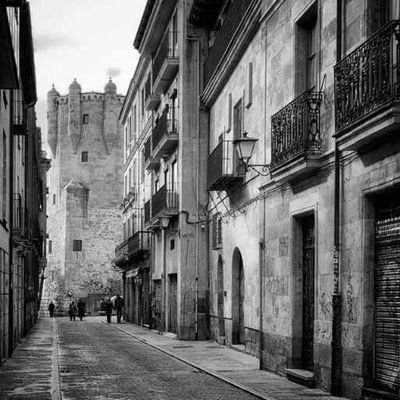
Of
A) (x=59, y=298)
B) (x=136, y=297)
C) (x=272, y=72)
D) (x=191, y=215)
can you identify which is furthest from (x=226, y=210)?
(x=59, y=298)

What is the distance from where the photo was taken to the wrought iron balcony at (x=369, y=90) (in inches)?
416

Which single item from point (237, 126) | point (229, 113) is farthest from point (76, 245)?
point (237, 126)

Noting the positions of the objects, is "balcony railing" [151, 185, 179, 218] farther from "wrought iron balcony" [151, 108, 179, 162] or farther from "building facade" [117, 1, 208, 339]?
"wrought iron balcony" [151, 108, 179, 162]

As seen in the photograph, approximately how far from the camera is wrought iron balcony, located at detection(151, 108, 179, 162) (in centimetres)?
2989

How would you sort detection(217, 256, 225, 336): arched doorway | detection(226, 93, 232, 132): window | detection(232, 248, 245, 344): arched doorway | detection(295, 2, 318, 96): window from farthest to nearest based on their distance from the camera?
detection(217, 256, 225, 336): arched doorway < detection(226, 93, 232, 132): window < detection(232, 248, 245, 344): arched doorway < detection(295, 2, 318, 96): window

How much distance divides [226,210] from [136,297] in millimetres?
23246

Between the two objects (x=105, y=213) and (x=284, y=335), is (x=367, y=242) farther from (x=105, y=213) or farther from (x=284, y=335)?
(x=105, y=213)

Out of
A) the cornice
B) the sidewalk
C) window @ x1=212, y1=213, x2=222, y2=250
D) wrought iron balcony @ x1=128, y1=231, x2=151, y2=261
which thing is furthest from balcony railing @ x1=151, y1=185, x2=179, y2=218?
wrought iron balcony @ x1=128, y1=231, x2=151, y2=261

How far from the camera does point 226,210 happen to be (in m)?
24.2

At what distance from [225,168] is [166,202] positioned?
7.79m

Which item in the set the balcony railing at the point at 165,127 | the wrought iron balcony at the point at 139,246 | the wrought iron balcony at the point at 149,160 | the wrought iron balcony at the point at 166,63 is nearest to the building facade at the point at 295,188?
the balcony railing at the point at 165,127

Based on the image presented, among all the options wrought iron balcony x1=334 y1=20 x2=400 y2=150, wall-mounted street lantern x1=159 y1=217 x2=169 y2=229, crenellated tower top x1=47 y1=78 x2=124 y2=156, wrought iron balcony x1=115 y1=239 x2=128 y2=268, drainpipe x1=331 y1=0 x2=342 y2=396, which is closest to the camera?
wrought iron balcony x1=334 y1=20 x2=400 y2=150

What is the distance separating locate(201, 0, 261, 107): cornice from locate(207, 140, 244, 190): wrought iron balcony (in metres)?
2.08

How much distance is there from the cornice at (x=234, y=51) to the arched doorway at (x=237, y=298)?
194 inches
